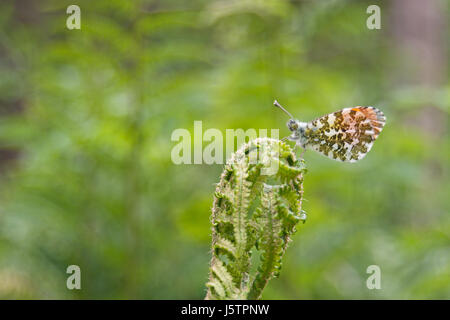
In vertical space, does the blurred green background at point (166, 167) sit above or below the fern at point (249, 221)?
above

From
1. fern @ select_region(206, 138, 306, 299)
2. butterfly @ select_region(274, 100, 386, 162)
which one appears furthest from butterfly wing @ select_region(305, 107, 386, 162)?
fern @ select_region(206, 138, 306, 299)

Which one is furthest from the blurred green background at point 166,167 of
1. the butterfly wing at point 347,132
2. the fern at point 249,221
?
the fern at point 249,221

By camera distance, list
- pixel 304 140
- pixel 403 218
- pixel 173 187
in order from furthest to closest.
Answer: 1. pixel 403 218
2. pixel 173 187
3. pixel 304 140

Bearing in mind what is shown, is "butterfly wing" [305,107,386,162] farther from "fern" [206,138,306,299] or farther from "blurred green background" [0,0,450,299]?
"blurred green background" [0,0,450,299]

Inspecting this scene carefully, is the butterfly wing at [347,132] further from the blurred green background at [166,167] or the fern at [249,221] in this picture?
the blurred green background at [166,167]

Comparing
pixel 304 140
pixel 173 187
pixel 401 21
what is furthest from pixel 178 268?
pixel 401 21

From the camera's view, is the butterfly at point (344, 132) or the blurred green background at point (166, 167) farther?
the blurred green background at point (166, 167)
